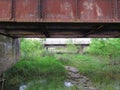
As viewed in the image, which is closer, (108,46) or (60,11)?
(60,11)

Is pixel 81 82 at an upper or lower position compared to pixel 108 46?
lower

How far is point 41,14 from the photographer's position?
12.7 meters

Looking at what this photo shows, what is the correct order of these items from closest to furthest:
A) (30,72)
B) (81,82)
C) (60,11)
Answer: (60,11), (81,82), (30,72)

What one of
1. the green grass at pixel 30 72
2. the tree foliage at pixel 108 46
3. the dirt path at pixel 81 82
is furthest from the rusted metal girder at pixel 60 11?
the tree foliage at pixel 108 46

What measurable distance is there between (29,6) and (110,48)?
1795cm

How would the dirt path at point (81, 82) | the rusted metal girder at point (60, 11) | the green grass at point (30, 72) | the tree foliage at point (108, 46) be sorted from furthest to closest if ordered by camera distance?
the tree foliage at point (108, 46)
the green grass at point (30, 72)
the dirt path at point (81, 82)
the rusted metal girder at point (60, 11)

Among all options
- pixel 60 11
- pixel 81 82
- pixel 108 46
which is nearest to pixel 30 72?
pixel 81 82

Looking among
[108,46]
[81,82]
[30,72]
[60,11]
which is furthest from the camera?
[108,46]

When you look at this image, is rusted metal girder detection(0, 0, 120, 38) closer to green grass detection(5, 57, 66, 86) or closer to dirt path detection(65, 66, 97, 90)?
dirt path detection(65, 66, 97, 90)

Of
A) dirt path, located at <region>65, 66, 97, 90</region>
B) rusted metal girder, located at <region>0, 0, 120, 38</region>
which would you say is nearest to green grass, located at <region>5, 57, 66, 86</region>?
dirt path, located at <region>65, 66, 97, 90</region>

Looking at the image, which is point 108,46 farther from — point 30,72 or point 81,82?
point 81,82

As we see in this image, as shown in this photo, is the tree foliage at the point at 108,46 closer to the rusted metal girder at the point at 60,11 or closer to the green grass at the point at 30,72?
the green grass at the point at 30,72

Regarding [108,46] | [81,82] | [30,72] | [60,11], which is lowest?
[81,82]

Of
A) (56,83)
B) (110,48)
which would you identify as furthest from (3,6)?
(110,48)
